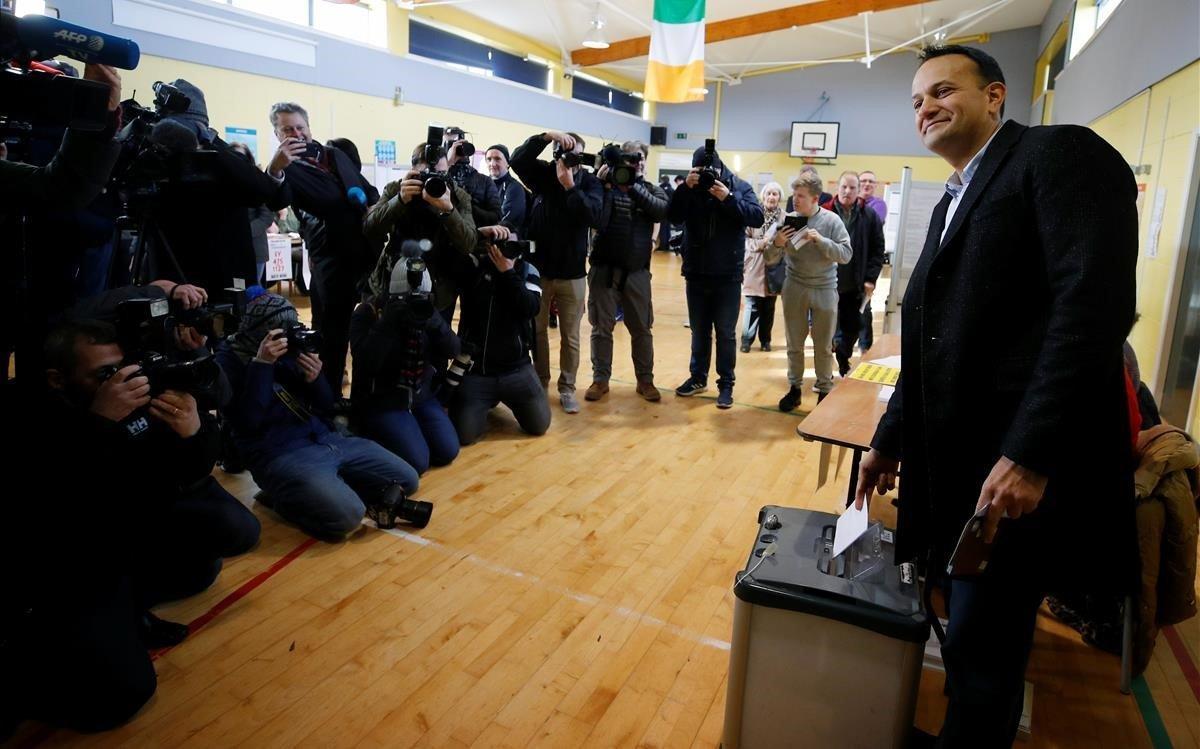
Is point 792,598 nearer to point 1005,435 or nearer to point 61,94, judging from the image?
point 1005,435

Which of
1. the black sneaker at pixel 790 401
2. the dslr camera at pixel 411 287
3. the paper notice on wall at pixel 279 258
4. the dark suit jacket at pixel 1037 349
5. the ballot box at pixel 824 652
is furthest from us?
the paper notice on wall at pixel 279 258

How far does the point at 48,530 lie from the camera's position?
65.7 inches

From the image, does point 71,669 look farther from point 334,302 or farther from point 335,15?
point 335,15

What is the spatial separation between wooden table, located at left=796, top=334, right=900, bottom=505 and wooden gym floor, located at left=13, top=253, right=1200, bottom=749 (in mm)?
573

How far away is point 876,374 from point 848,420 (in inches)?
22.9

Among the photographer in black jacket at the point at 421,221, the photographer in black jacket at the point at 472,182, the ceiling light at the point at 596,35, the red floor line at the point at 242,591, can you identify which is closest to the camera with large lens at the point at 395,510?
the red floor line at the point at 242,591

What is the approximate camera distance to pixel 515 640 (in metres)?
2.05

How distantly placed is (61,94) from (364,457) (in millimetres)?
1516

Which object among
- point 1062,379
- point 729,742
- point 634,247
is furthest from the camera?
point 634,247

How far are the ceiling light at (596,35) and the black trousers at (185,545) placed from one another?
9941 mm

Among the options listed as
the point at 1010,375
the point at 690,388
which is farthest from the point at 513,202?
the point at 1010,375

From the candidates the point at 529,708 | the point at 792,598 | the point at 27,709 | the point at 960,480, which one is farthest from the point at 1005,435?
the point at 27,709

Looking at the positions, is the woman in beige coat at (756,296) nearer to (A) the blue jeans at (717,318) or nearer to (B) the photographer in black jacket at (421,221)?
(A) the blue jeans at (717,318)

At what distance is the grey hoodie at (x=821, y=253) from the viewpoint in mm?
4031
